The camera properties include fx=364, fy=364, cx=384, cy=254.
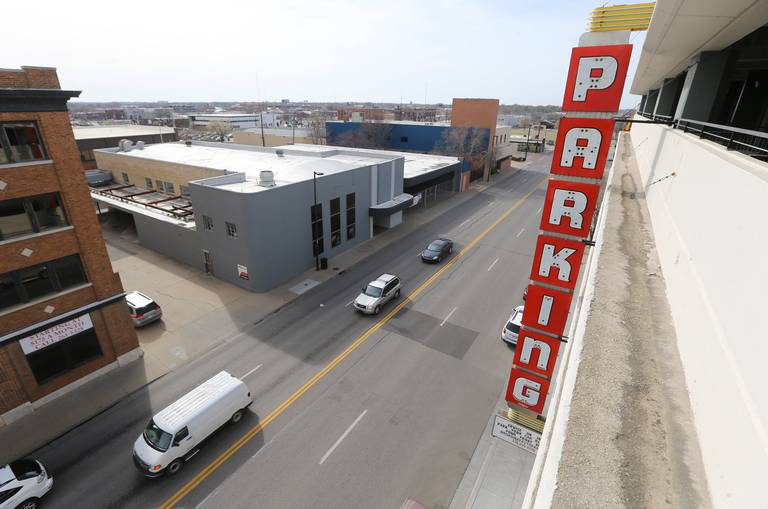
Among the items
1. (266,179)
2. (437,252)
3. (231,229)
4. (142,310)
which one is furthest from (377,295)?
(142,310)

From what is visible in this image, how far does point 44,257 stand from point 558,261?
18.9 metres

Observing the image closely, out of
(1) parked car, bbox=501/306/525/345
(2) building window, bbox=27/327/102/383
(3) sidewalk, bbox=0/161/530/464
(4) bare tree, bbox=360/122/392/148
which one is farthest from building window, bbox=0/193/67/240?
(4) bare tree, bbox=360/122/392/148

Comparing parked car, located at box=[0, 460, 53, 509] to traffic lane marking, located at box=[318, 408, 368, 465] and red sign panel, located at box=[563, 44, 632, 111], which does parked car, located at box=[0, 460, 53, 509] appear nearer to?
traffic lane marking, located at box=[318, 408, 368, 465]

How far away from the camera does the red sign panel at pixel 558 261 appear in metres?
9.55

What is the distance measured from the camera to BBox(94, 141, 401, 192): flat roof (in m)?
26.6

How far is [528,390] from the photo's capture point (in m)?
10.8

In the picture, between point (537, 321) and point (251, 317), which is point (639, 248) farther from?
point (251, 317)

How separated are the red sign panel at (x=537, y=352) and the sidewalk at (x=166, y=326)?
15.4 metres

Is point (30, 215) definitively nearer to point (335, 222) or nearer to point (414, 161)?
point (335, 222)

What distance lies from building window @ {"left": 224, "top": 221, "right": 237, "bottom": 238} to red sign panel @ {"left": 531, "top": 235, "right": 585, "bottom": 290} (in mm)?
19218

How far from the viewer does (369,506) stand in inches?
451

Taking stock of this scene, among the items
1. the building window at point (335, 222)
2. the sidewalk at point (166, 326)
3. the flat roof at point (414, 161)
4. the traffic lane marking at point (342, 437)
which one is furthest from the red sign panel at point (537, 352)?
the flat roof at point (414, 161)

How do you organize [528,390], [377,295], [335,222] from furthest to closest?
[335,222]
[377,295]
[528,390]

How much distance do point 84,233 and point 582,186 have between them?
18.8m
